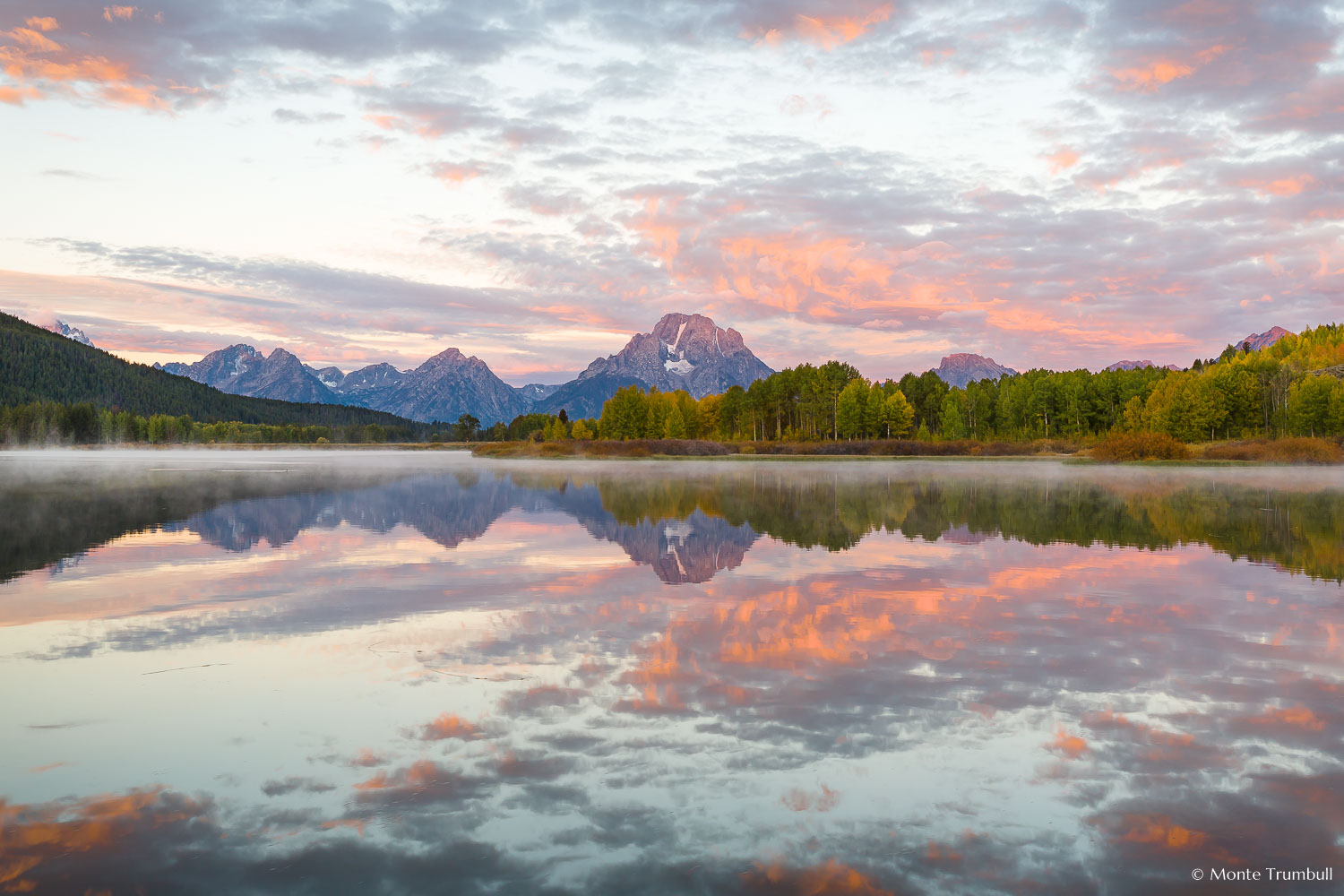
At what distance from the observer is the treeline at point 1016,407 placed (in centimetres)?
12012

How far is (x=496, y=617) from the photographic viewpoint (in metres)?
12.8

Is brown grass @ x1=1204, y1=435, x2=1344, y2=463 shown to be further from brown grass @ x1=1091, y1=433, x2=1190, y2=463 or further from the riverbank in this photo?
brown grass @ x1=1091, y1=433, x2=1190, y2=463

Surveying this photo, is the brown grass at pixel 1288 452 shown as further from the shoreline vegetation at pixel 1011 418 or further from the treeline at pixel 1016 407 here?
the treeline at pixel 1016 407

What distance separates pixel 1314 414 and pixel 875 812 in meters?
147

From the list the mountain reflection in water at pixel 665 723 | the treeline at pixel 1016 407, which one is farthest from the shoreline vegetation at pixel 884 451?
the mountain reflection in water at pixel 665 723

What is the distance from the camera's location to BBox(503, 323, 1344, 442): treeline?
120125mm

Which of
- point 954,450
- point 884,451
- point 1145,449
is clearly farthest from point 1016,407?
point 1145,449

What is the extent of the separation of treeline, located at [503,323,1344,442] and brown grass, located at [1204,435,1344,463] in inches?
1049

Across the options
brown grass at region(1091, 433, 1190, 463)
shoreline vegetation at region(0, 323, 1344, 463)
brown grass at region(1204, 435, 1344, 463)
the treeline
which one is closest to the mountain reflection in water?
brown grass at region(1091, 433, 1190, 463)

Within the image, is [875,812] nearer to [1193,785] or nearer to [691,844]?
[691,844]

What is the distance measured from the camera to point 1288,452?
286 ft

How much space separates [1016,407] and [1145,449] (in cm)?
6154

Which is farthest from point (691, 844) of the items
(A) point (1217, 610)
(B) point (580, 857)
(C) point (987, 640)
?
(A) point (1217, 610)

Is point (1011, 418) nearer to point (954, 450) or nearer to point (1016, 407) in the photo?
point (1016, 407)
